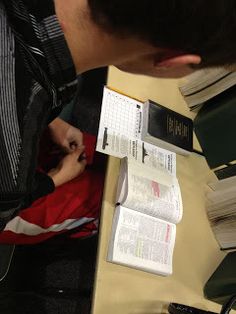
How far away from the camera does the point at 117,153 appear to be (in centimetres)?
107

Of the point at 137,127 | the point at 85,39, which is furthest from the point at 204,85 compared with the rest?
the point at 85,39

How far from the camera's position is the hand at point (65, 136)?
1146mm

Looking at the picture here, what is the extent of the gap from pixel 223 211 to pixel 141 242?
28 centimetres

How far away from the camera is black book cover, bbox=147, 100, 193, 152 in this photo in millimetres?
1150

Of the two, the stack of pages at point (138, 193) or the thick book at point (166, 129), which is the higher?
the thick book at point (166, 129)

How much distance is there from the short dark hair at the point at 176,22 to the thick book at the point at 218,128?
0.61m

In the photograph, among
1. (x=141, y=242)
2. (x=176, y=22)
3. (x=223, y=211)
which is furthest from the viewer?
(x=223, y=211)

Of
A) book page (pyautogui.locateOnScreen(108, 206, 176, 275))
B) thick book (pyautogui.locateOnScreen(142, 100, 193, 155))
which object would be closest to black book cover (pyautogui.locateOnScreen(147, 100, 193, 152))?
thick book (pyautogui.locateOnScreen(142, 100, 193, 155))

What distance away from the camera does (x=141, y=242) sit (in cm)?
99

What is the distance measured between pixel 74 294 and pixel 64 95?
1.12 metres

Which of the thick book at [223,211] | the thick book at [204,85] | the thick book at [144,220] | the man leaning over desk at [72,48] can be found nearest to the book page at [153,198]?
the thick book at [144,220]

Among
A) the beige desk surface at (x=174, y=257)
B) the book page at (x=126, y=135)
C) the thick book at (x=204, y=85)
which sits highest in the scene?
the thick book at (x=204, y=85)

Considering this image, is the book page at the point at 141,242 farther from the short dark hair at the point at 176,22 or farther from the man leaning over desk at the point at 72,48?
the short dark hair at the point at 176,22

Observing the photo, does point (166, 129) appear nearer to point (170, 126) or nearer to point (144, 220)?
point (170, 126)
